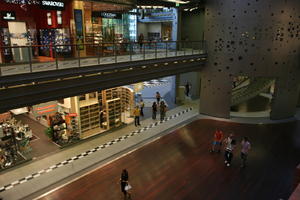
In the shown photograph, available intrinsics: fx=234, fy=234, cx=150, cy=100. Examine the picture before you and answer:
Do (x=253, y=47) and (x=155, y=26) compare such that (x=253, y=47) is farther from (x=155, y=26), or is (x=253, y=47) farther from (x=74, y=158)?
(x=155, y=26)

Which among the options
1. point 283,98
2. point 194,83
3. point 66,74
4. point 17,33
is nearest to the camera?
point 66,74

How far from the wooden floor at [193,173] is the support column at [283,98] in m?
2.68

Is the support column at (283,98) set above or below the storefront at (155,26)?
below

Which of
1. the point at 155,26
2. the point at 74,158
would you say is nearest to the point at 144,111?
the point at 74,158

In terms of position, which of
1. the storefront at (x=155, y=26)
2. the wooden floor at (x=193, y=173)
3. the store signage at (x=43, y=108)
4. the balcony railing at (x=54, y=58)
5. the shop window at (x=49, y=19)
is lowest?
the wooden floor at (x=193, y=173)

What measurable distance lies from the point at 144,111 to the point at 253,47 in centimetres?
818

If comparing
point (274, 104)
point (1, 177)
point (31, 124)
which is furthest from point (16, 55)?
point (274, 104)

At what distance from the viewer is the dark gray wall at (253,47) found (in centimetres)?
1356

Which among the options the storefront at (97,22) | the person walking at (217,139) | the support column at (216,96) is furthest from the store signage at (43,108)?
the support column at (216,96)

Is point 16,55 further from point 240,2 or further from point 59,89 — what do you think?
point 240,2

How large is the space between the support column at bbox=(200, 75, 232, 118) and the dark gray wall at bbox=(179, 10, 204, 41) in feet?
14.9

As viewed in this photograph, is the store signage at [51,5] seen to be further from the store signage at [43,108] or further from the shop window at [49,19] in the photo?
the store signage at [43,108]

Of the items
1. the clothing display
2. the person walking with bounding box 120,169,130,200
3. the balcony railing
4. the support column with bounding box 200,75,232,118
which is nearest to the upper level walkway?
the balcony railing

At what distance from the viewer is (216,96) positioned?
15617 millimetres
